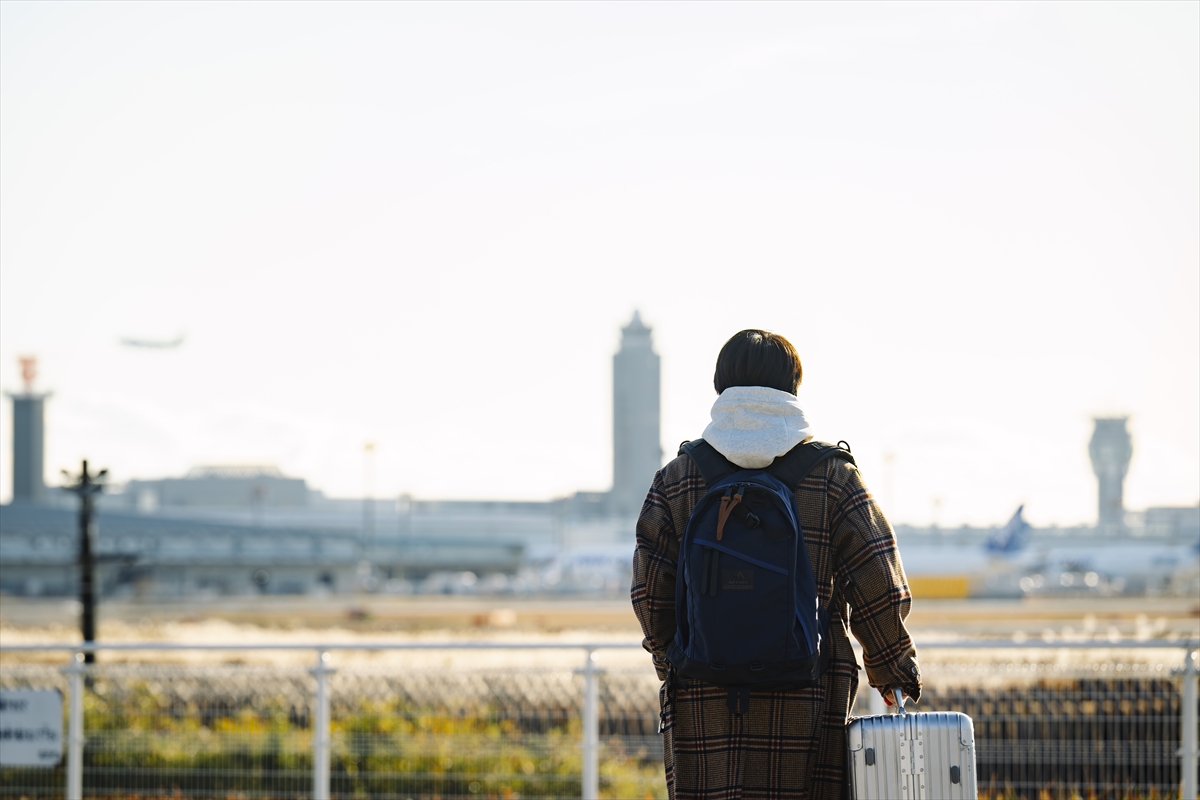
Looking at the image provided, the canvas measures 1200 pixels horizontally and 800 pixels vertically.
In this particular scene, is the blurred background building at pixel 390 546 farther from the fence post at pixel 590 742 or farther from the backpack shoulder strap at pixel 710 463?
the backpack shoulder strap at pixel 710 463

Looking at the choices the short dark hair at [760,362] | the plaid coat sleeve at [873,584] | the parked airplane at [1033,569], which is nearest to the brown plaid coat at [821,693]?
the plaid coat sleeve at [873,584]

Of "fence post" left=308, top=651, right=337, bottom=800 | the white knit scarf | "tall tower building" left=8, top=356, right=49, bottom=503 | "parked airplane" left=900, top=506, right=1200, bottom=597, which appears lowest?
"parked airplane" left=900, top=506, right=1200, bottom=597

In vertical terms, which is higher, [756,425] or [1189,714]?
[756,425]

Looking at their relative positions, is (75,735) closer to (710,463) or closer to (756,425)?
(710,463)

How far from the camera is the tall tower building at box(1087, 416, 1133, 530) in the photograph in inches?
5807

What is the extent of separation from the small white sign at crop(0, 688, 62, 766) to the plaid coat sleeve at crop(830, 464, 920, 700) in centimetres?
513

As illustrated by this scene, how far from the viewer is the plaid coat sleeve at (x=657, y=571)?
3.03m

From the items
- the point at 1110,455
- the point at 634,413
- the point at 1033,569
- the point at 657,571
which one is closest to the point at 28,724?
the point at 657,571

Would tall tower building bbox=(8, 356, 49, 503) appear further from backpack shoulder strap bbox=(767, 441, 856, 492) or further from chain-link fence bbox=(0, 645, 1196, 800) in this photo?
backpack shoulder strap bbox=(767, 441, 856, 492)

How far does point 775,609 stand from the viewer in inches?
107

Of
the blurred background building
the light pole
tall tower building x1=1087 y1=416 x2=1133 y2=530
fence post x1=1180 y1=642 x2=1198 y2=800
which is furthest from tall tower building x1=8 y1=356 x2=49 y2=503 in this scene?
tall tower building x1=1087 y1=416 x2=1133 y2=530

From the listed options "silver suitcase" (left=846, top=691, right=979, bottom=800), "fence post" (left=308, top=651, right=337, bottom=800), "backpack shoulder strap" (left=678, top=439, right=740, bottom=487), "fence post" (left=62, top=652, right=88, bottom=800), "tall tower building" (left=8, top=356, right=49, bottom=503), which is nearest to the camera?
"silver suitcase" (left=846, top=691, right=979, bottom=800)

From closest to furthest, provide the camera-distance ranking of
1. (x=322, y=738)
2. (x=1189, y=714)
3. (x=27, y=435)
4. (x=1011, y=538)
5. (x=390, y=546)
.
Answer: (x=1189, y=714), (x=322, y=738), (x=1011, y=538), (x=390, y=546), (x=27, y=435)

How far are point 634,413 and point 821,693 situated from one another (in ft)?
455
